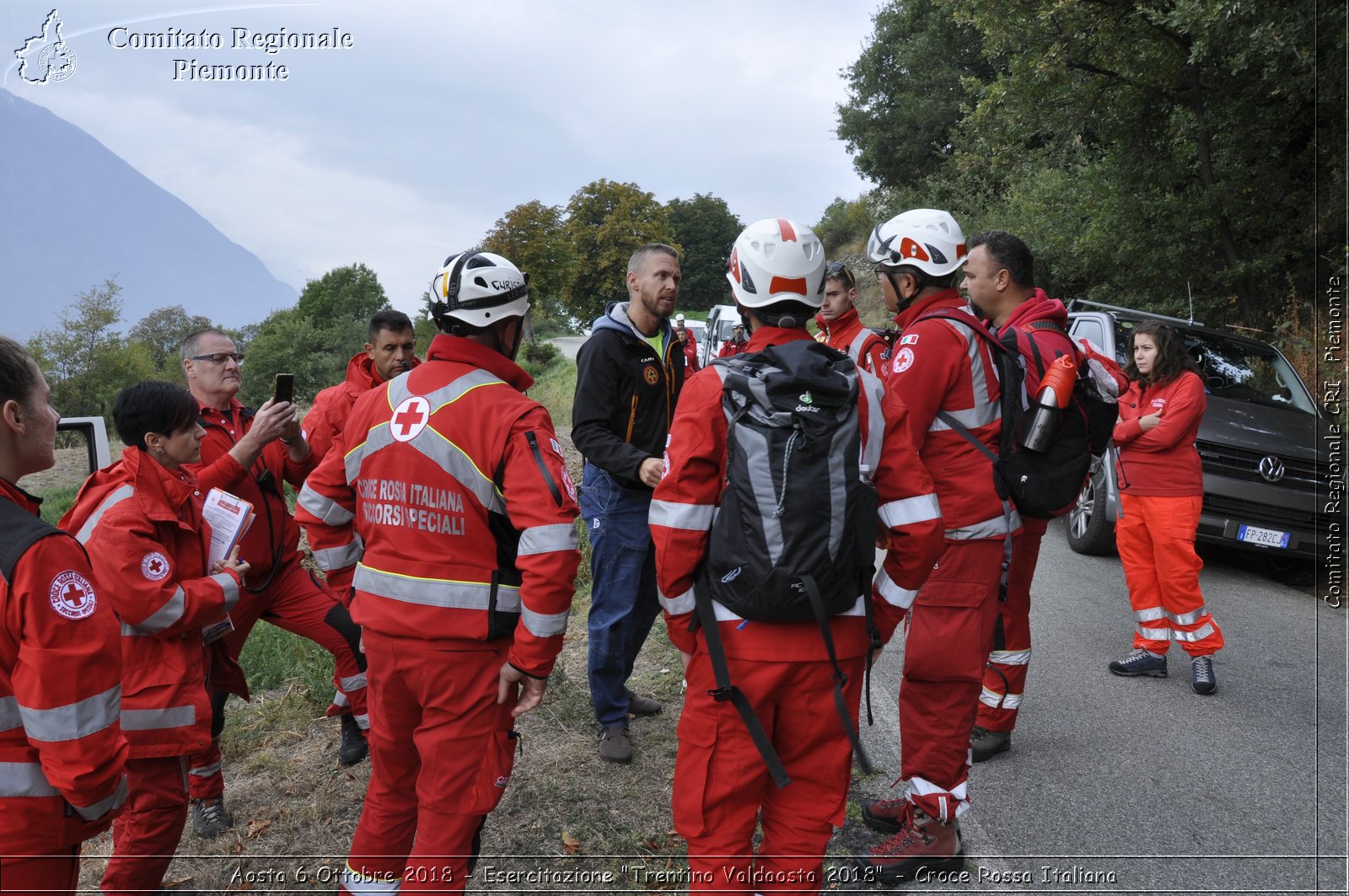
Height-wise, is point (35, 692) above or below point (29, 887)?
above

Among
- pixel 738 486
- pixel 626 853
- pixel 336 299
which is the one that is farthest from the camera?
pixel 336 299

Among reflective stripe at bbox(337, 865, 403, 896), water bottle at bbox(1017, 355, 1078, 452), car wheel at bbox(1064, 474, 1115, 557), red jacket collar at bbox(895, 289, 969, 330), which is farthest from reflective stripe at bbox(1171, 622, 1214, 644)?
reflective stripe at bbox(337, 865, 403, 896)

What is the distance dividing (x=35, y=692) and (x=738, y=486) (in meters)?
1.77

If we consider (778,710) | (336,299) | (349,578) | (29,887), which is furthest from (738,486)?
(336,299)

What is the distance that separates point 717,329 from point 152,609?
68.2 ft

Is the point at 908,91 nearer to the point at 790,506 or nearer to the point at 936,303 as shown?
the point at 936,303

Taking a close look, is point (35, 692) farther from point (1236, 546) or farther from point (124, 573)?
point (1236, 546)

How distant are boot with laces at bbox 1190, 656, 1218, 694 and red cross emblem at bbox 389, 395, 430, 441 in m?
4.99

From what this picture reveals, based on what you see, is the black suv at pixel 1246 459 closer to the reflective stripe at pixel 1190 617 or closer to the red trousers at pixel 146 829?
the reflective stripe at pixel 1190 617

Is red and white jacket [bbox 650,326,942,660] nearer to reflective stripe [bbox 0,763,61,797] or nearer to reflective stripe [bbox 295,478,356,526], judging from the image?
reflective stripe [bbox 295,478,356,526]

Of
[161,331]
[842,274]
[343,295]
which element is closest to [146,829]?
[842,274]

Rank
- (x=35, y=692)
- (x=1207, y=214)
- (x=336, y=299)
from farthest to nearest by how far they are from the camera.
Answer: (x=336, y=299), (x=1207, y=214), (x=35, y=692)

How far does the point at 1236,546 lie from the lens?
286 inches

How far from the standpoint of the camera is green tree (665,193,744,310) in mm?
68562
